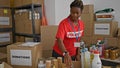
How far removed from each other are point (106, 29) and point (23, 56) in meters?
1.58

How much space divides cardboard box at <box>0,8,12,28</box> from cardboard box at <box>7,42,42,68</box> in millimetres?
2436

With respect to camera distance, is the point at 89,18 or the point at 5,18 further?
the point at 5,18

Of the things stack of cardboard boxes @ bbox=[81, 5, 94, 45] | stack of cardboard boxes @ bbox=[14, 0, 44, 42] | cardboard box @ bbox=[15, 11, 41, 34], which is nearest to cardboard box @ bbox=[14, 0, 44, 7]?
stack of cardboard boxes @ bbox=[14, 0, 44, 42]

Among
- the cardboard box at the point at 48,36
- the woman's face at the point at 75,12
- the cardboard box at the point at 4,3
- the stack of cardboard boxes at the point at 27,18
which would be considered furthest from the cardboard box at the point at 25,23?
the woman's face at the point at 75,12

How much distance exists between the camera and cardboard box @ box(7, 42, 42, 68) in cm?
125

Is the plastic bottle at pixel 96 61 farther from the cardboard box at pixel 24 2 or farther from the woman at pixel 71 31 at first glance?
the cardboard box at pixel 24 2

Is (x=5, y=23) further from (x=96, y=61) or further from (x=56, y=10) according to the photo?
(x=96, y=61)

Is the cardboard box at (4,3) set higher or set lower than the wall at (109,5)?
higher

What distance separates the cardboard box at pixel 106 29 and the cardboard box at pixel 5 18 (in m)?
2.03

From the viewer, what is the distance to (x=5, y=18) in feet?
11.8

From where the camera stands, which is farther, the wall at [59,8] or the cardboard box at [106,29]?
the wall at [59,8]

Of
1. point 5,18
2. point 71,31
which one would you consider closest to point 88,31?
point 71,31

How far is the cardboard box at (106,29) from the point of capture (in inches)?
95.7

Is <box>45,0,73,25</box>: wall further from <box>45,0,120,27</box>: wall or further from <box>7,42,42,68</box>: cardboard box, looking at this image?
<box>7,42,42,68</box>: cardboard box
